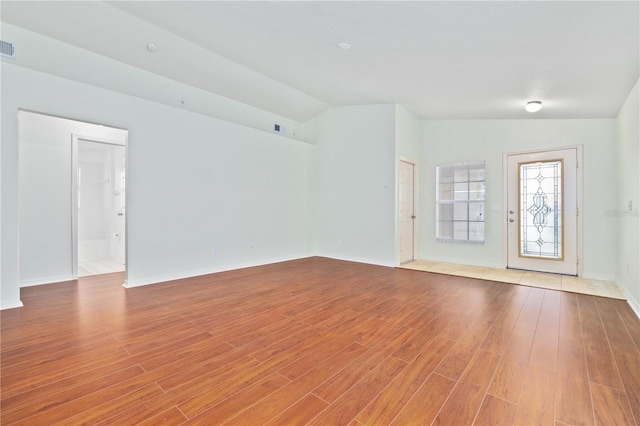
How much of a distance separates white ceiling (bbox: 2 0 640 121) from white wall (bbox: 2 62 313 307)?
2.51ft

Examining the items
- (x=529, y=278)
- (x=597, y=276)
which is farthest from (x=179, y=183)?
(x=597, y=276)

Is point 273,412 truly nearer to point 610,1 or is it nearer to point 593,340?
point 593,340

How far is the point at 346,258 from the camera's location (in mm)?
6645

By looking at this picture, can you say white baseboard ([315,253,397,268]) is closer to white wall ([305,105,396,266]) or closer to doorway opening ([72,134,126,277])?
white wall ([305,105,396,266])

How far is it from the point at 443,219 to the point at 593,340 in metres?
3.82

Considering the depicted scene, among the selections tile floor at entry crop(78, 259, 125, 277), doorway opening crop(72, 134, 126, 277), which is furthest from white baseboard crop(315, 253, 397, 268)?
doorway opening crop(72, 134, 126, 277)

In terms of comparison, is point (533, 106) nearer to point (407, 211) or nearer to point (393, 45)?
point (393, 45)

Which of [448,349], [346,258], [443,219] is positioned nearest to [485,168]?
[443,219]

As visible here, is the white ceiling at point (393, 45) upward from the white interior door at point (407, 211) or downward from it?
upward

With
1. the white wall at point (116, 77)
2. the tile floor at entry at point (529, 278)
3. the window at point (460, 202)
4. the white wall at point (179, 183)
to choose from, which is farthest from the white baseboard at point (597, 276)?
the white wall at point (116, 77)

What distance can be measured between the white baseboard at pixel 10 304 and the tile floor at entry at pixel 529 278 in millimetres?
5637

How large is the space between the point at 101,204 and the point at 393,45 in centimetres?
762

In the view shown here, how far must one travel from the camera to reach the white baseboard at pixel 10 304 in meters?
3.30

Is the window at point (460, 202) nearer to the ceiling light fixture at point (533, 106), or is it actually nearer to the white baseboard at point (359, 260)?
the white baseboard at point (359, 260)
